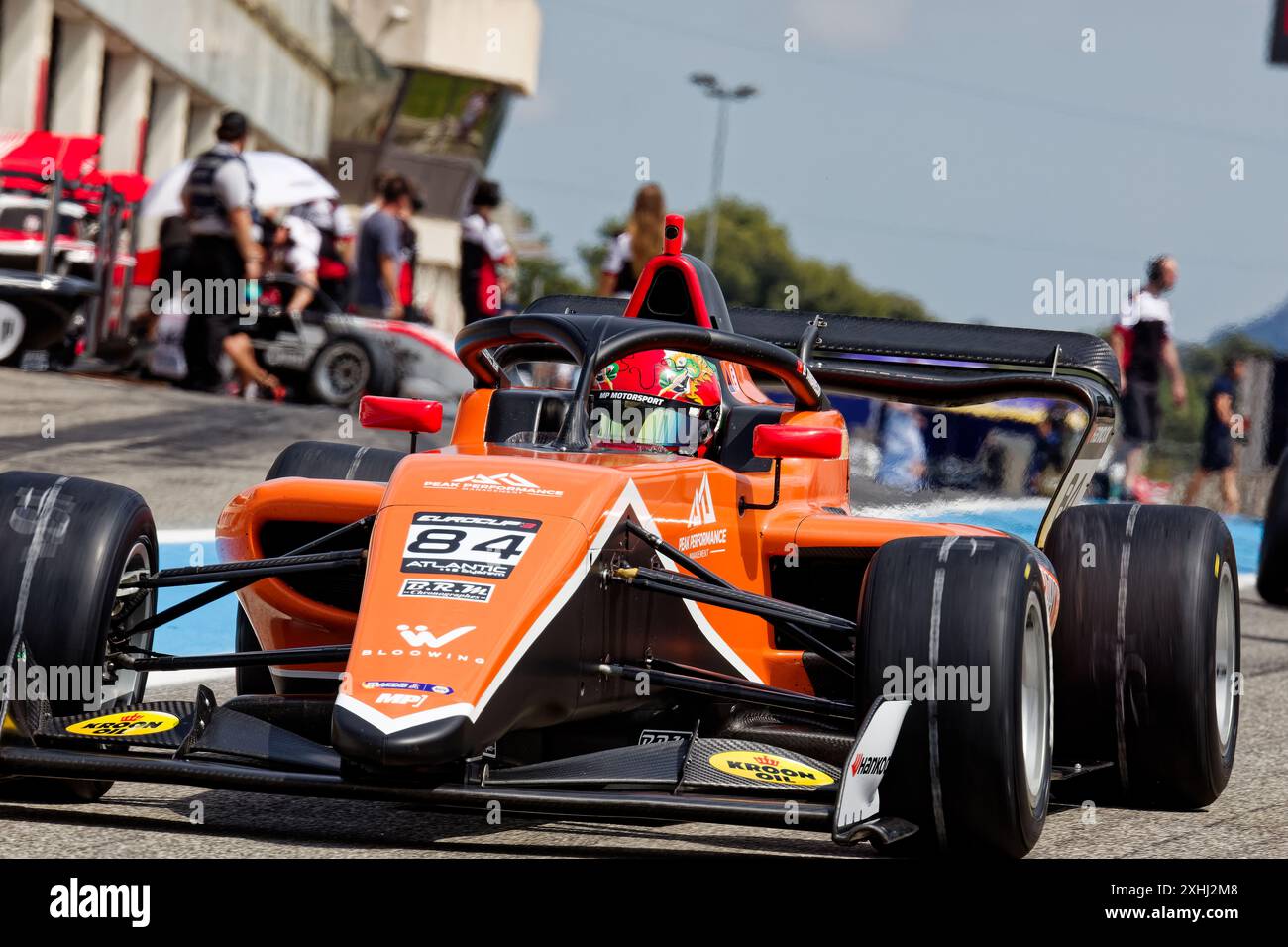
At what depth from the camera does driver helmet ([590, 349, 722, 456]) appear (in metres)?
5.65

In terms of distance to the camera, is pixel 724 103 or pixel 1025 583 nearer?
pixel 1025 583

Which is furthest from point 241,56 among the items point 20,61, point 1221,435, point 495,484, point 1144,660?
point 495,484

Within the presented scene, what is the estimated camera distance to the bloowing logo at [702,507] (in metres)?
4.98

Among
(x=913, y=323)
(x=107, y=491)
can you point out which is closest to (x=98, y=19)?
(x=913, y=323)

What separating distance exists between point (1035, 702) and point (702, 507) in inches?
37.3

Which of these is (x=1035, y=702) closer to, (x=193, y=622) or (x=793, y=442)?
(x=793, y=442)

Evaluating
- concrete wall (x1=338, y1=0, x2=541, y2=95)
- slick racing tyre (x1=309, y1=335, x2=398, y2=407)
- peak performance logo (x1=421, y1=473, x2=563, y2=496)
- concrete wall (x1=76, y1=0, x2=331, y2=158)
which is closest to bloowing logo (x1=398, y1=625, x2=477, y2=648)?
peak performance logo (x1=421, y1=473, x2=563, y2=496)

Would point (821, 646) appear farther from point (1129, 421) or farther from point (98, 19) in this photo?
point (98, 19)

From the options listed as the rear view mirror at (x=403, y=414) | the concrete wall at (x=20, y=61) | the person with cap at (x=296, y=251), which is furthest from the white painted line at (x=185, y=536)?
the concrete wall at (x=20, y=61)

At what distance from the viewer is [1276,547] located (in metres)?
9.86

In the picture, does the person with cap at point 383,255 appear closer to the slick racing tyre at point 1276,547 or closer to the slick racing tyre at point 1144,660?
the slick racing tyre at point 1276,547

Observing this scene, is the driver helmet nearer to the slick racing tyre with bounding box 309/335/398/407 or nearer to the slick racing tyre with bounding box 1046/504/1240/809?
the slick racing tyre with bounding box 1046/504/1240/809

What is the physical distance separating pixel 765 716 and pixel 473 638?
130 cm

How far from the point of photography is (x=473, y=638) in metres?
4.13
